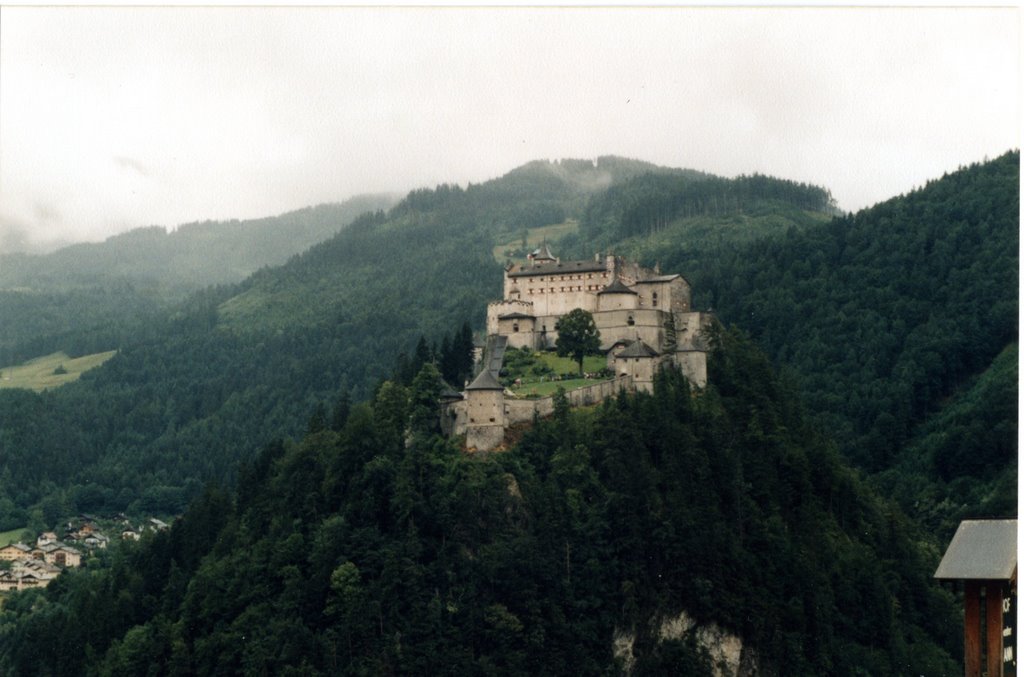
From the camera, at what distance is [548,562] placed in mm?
79688

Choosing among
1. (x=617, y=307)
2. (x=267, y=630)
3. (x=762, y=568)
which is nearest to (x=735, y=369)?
(x=617, y=307)

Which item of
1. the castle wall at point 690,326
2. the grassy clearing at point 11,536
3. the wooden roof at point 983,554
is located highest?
the castle wall at point 690,326

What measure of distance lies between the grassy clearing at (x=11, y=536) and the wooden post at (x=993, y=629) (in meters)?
157

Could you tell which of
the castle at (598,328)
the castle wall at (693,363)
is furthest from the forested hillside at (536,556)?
the castle at (598,328)

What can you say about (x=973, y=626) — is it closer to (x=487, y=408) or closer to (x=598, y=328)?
(x=487, y=408)

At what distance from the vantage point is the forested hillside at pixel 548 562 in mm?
77688

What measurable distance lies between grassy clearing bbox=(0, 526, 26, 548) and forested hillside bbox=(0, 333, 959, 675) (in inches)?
3272

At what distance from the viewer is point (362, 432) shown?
275 feet

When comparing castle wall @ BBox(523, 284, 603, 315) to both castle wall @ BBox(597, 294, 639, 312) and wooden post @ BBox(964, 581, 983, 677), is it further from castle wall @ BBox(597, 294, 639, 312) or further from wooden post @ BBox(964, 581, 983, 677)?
wooden post @ BBox(964, 581, 983, 677)

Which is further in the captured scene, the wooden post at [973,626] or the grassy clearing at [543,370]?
the grassy clearing at [543,370]

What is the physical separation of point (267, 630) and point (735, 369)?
36.3m

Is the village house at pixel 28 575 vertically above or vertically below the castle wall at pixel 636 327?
below

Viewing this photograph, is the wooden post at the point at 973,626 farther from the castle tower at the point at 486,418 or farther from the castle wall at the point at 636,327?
the castle wall at the point at 636,327

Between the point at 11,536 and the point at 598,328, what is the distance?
107312 mm
